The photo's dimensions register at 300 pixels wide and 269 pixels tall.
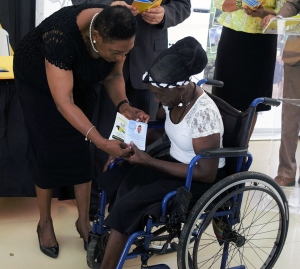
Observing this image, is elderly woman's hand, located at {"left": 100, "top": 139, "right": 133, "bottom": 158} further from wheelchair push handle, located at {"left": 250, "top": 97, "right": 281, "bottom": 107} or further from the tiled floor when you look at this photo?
the tiled floor

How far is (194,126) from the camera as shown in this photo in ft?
5.72

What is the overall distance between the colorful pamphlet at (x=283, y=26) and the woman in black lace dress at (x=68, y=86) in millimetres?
900

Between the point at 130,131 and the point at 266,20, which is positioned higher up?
the point at 266,20

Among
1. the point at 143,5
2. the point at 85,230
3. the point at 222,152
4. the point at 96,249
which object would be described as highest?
the point at 143,5

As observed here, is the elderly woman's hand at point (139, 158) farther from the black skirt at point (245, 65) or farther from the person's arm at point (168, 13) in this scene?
the black skirt at point (245, 65)

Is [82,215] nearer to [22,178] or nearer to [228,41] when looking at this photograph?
[22,178]

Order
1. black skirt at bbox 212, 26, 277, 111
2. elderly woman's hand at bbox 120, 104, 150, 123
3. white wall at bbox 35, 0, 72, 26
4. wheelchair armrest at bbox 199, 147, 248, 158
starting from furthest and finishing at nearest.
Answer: white wall at bbox 35, 0, 72, 26, black skirt at bbox 212, 26, 277, 111, elderly woman's hand at bbox 120, 104, 150, 123, wheelchair armrest at bbox 199, 147, 248, 158

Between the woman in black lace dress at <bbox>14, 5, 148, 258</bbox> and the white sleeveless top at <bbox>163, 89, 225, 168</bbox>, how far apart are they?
0.21m

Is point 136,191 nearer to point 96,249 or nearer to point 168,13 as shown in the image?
point 96,249

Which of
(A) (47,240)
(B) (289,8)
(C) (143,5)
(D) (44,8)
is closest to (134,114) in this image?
(C) (143,5)

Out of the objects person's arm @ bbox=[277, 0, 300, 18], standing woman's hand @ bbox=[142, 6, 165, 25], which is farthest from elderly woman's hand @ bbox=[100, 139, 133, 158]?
person's arm @ bbox=[277, 0, 300, 18]

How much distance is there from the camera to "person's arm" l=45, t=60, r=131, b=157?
1784mm

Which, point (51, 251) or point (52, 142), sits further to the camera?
point (51, 251)

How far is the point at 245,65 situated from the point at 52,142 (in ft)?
4.21
